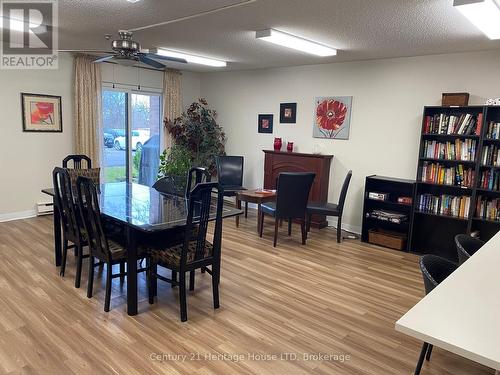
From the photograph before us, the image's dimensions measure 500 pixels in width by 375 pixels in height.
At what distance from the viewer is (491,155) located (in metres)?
4.26

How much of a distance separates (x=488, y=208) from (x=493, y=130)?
2.95ft

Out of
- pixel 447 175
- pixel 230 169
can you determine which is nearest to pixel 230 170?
pixel 230 169

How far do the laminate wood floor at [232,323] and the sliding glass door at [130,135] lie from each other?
2.58 meters

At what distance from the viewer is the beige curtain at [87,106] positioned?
19.1 ft

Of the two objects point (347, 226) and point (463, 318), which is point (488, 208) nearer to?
point (347, 226)

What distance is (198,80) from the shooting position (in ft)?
25.1

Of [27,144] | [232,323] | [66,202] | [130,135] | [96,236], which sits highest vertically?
[130,135]

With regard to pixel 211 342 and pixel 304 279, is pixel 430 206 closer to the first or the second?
pixel 304 279

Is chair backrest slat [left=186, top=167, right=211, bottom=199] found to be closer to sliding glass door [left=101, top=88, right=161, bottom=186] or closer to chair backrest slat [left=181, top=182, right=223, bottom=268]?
chair backrest slat [left=181, top=182, right=223, bottom=268]

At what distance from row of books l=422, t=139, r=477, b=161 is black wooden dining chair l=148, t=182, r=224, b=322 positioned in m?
3.04

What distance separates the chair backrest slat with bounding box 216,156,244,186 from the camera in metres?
6.66

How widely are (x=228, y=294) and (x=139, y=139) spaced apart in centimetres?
443

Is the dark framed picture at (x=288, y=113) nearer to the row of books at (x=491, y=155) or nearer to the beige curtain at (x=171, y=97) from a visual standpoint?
the beige curtain at (x=171, y=97)

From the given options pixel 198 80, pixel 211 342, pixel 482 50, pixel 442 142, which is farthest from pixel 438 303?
pixel 198 80
